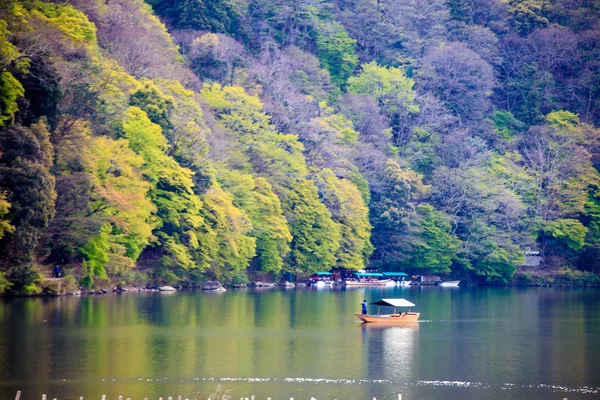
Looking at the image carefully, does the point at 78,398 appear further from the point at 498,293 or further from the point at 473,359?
the point at 498,293

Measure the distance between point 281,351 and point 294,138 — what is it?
5641cm

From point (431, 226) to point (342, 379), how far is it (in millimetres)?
70537

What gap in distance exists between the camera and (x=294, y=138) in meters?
98.6

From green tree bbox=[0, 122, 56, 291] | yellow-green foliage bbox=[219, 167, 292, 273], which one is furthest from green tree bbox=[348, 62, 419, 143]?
green tree bbox=[0, 122, 56, 291]

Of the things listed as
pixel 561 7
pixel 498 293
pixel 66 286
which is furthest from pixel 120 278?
pixel 561 7

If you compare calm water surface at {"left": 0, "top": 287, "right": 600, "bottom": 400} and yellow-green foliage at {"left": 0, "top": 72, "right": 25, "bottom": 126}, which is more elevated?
yellow-green foliage at {"left": 0, "top": 72, "right": 25, "bottom": 126}

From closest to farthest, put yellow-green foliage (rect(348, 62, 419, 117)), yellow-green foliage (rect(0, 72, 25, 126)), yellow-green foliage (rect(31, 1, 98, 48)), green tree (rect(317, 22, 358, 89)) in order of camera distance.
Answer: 1. yellow-green foliage (rect(0, 72, 25, 126))
2. yellow-green foliage (rect(31, 1, 98, 48))
3. yellow-green foliage (rect(348, 62, 419, 117))
4. green tree (rect(317, 22, 358, 89))

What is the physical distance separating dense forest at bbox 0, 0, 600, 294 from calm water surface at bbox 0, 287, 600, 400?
27.5 ft

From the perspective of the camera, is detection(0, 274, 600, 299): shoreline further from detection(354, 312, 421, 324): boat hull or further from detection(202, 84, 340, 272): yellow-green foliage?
detection(354, 312, 421, 324): boat hull

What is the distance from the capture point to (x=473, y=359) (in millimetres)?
43188

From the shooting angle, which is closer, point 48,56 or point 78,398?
point 78,398

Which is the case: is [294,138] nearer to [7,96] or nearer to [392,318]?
[7,96]

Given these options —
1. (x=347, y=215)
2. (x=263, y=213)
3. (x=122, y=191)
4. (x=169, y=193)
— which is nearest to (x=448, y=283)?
(x=347, y=215)

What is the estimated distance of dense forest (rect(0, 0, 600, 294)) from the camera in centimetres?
6469
